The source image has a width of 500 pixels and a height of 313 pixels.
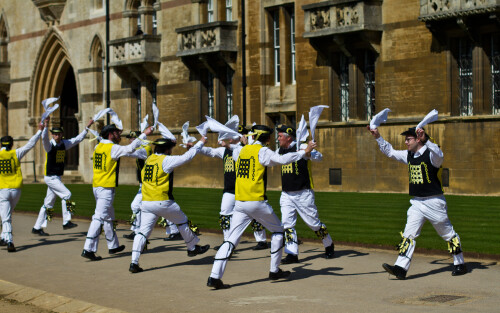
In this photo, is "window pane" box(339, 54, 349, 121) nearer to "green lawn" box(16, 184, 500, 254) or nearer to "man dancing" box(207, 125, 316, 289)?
"green lawn" box(16, 184, 500, 254)

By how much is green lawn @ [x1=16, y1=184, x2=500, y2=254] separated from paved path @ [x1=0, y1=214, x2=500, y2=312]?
1.13 metres

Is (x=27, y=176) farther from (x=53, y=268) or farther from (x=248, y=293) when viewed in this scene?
(x=248, y=293)

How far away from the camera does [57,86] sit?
45719 millimetres

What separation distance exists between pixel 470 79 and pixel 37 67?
25773 mm

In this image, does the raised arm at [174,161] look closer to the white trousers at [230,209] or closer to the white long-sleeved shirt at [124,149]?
the white long-sleeved shirt at [124,149]

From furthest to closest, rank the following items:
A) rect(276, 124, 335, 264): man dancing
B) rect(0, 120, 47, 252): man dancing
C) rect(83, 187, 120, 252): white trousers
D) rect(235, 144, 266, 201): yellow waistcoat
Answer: rect(0, 120, 47, 252): man dancing, rect(83, 187, 120, 252): white trousers, rect(276, 124, 335, 264): man dancing, rect(235, 144, 266, 201): yellow waistcoat

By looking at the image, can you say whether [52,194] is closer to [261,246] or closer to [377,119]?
[261,246]

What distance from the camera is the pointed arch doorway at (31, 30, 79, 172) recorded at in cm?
4492

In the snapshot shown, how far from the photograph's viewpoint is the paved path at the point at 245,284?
9.39 metres

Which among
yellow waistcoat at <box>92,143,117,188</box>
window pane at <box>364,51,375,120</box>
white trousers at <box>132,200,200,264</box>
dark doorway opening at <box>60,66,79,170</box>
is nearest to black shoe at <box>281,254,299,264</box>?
white trousers at <box>132,200,200,264</box>

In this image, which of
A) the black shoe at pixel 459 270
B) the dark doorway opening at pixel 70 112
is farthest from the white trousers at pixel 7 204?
the dark doorway opening at pixel 70 112

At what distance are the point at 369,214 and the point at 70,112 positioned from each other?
30.0 m

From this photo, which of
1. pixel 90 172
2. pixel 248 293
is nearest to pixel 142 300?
pixel 248 293

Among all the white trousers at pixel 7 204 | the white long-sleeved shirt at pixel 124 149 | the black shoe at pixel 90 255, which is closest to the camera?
the white long-sleeved shirt at pixel 124 149
